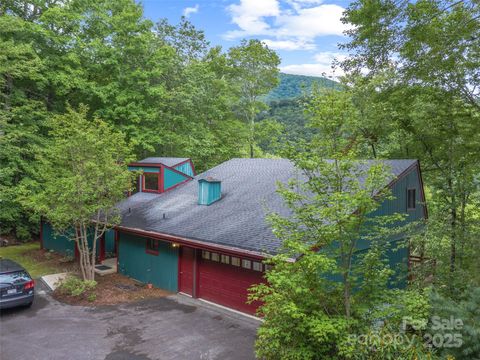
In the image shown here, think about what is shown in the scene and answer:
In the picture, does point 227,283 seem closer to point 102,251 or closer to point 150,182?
point 150,182

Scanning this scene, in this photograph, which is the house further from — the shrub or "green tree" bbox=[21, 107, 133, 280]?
the shrub

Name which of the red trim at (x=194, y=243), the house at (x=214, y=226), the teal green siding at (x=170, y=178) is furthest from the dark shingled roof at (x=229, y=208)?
the teal green siding at (x=170, y=178)

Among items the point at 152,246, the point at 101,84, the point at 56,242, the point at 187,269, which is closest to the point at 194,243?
the point at 187,269

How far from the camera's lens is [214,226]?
1142cm

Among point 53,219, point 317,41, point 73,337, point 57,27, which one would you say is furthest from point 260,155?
point 73,337

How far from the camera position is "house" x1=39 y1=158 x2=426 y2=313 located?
1034cm

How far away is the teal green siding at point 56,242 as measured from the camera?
17.4 m

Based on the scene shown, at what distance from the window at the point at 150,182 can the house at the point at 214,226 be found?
0.46ft

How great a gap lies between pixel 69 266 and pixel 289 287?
533 inches

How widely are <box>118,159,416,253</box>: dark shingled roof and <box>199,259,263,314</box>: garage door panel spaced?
1183 mm

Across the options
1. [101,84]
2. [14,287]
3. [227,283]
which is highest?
[101,84]

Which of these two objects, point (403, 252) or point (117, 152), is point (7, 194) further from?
point (403, 252)

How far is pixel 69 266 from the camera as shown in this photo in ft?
51.4

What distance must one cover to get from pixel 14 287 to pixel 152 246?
4.84 meters
